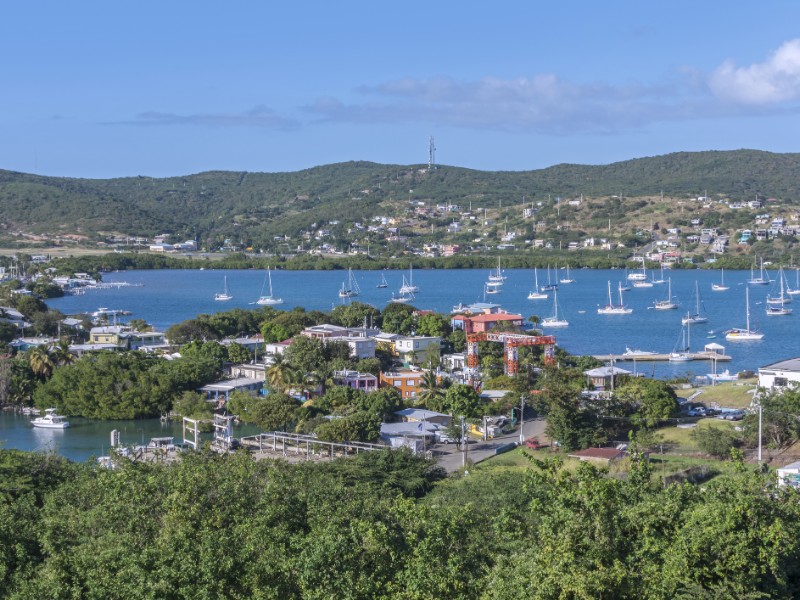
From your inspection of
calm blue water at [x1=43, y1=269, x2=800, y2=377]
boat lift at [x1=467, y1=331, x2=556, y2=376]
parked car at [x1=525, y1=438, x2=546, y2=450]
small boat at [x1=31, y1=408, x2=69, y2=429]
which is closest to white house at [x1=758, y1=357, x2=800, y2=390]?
boat lift at [x1=467, y1=331, x2=556, y2=376]

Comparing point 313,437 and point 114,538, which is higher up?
point 114,538

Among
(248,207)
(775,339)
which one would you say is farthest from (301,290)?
(248,207)

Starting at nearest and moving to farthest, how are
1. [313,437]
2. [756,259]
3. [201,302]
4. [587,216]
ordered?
[313,437] < [201,302] < [756,259] < [587,216]

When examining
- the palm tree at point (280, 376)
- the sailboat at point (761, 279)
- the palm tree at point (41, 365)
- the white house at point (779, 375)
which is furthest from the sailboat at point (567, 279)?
the palm tree at point (41, 365)

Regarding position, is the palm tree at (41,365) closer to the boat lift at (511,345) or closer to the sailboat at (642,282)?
the boat lift at (511,345)

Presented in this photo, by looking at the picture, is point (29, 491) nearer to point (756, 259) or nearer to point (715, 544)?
point (715, 544)

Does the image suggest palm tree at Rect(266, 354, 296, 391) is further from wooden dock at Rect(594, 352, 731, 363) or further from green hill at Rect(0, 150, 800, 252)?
green hill at Rect(0, 150, 800, 252)
